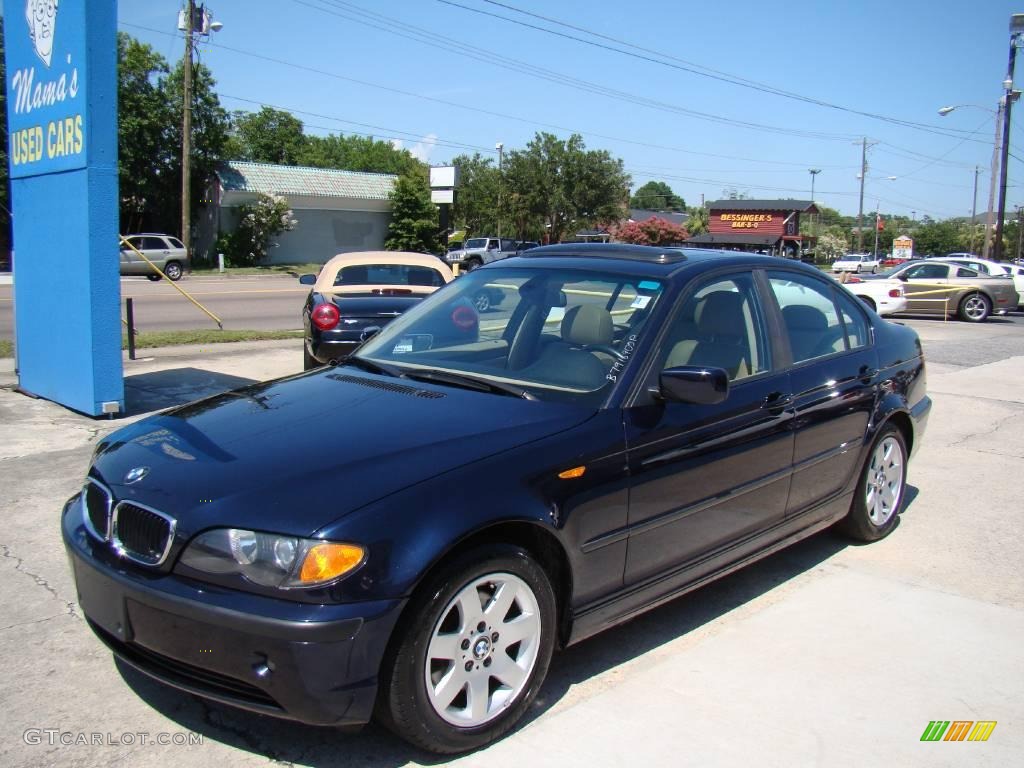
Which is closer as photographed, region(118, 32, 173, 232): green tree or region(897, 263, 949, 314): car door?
region(897, 263, 949, 314): car door

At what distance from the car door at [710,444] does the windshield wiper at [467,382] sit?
→ 454 millimetres

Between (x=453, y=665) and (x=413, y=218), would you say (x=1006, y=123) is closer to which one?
(x=413, y=218)

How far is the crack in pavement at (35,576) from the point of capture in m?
3.97

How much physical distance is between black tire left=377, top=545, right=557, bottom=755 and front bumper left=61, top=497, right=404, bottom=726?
75 millimetres

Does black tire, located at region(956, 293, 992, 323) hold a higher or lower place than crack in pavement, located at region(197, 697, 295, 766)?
higher

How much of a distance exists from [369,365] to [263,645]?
1.81m

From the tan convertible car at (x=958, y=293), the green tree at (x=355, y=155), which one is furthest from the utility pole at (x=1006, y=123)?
the green tree at (x=355, y=155)

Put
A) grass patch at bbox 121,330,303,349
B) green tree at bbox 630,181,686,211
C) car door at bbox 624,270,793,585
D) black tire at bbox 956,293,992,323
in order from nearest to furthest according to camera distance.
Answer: car door at bbox 624,270,793,585 < grass patch at bbox 121,330,303,349 < black tire at bbox 956,293,992,323 < green tree at bbox 630,181,686,211

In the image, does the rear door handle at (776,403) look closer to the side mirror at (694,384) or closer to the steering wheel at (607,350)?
the side mirror at (694,384)

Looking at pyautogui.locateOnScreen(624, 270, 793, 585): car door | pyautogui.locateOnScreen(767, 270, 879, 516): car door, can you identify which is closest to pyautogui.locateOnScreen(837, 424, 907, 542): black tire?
pyautogui.locateOnScreen(767, 270, 879, 516): car door

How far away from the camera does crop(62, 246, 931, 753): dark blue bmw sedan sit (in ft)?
8.57

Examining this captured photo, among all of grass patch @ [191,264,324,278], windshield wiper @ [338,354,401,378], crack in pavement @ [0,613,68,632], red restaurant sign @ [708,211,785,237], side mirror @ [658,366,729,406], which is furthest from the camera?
red restaurant sign @ [708,211,785,237]

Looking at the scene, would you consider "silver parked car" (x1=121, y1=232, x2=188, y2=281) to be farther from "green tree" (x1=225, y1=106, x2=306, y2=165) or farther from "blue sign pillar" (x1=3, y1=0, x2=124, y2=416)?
"green tree" (x1=225, y1=106, x2=306, y2=165)

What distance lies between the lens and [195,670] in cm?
274
